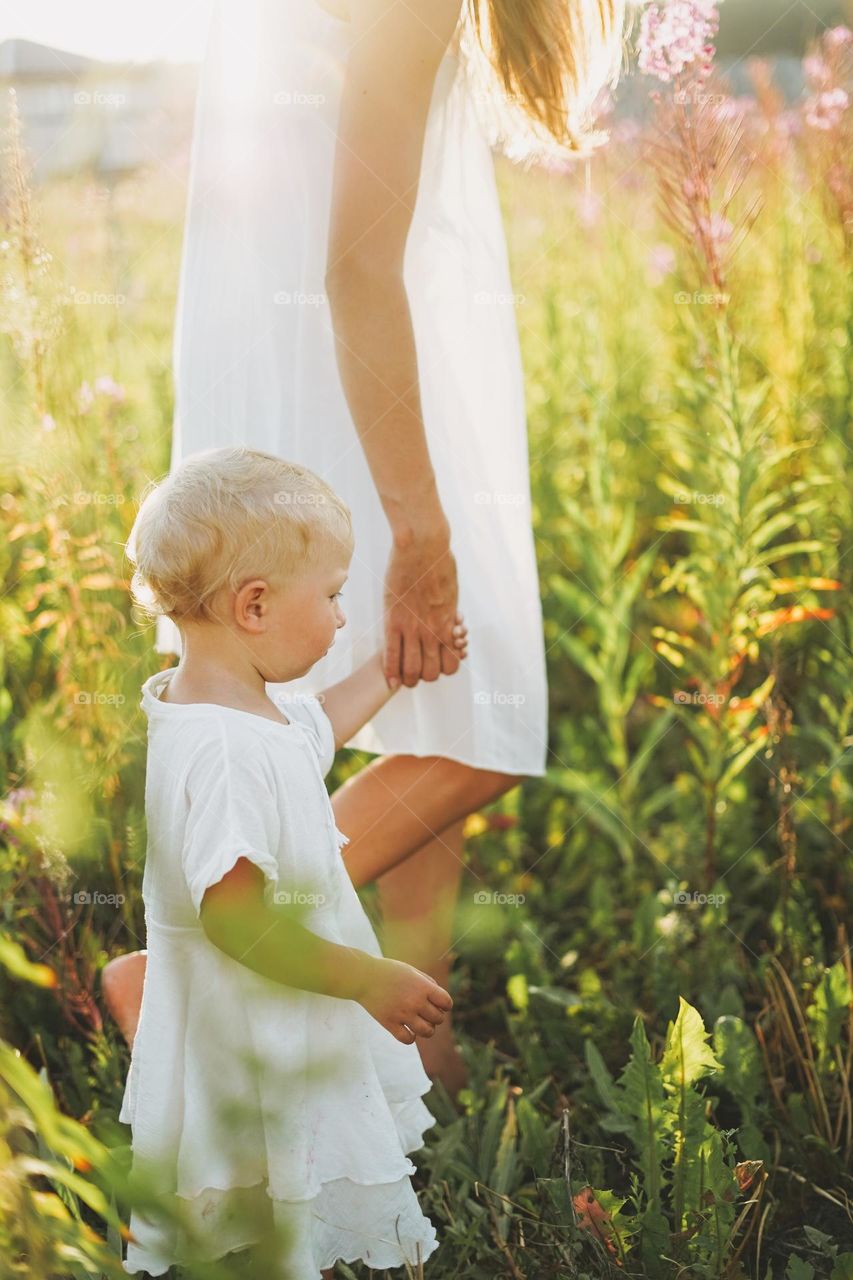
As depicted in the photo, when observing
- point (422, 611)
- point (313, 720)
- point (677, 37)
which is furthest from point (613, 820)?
point (677, 37)

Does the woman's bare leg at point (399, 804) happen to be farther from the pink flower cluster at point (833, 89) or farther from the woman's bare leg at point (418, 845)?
the pink flower cluster at point (833, 89)

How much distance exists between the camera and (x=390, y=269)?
139 cm

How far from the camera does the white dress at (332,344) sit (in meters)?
1.51

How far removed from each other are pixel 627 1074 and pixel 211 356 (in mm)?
1033

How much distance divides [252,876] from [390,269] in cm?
71

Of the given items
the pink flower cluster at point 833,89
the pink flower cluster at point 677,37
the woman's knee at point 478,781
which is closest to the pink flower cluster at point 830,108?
the pink flower cluster at point 833,89

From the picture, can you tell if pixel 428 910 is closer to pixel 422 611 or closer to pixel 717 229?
pixel 422 611

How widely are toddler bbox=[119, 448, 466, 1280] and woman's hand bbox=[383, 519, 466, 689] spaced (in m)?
0.20

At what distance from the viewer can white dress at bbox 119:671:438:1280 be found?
118 centimetres

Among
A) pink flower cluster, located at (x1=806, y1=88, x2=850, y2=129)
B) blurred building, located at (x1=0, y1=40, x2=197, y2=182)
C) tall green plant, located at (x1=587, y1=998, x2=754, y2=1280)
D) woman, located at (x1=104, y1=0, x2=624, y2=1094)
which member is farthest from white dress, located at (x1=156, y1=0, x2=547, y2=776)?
pink flower cluster, located at (x1=806, y1=88, x2=850, y2=129)

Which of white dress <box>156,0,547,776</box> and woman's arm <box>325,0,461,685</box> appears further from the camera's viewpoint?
white dress <box>156,0,547,776</box>

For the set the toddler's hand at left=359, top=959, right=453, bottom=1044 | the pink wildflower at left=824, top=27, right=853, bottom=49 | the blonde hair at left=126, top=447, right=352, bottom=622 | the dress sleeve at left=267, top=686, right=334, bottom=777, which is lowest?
the toddler's hand at left=359, top=959, right=453, bottom=1044

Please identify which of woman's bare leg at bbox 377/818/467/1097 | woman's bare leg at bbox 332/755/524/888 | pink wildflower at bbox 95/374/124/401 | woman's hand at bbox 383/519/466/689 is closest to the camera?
woman's hand at bbox 383/519/466/689

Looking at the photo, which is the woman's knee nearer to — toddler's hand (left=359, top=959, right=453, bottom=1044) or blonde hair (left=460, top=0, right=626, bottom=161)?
toddler's hand (left=359, top=959, right=453, bottom=1044)
